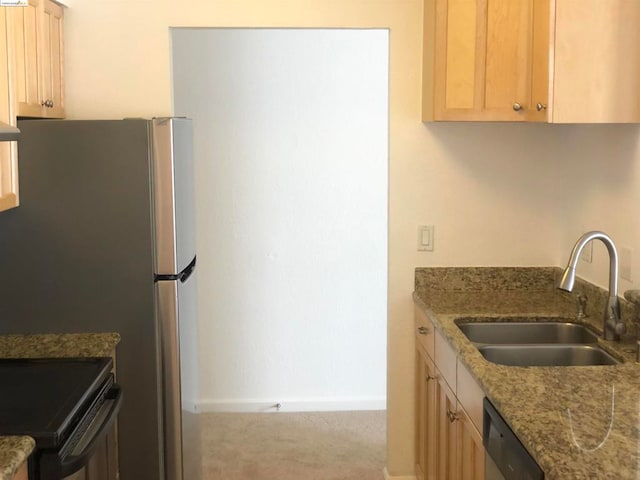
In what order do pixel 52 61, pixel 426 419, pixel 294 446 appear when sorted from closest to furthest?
pixel 52 61 < pixel 426 419 < pixel 294 446

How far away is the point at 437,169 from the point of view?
140 inches

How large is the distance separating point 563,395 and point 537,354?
70cm

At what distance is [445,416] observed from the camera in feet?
9.54

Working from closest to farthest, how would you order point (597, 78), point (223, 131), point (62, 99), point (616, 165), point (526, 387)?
point (526, 387)
point (597, 78)
point (616, 165)
point (62, 99)
point (223, 131)

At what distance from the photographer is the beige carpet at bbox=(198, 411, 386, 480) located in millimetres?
3971

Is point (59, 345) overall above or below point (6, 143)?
below

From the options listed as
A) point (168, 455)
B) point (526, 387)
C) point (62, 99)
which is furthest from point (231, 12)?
point (526, 387)

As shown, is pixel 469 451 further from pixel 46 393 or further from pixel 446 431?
pixel 46 393

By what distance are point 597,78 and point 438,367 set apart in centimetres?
116

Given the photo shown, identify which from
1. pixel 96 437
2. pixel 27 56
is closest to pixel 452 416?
pixel 96 437

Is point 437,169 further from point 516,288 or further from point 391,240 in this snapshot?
point 516,288

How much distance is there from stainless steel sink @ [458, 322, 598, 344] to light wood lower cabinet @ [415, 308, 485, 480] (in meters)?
0.14

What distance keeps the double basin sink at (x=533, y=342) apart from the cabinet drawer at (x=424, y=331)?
19cm

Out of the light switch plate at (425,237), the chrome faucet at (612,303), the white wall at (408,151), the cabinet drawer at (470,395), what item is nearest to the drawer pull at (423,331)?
the white wall at (408,151)
